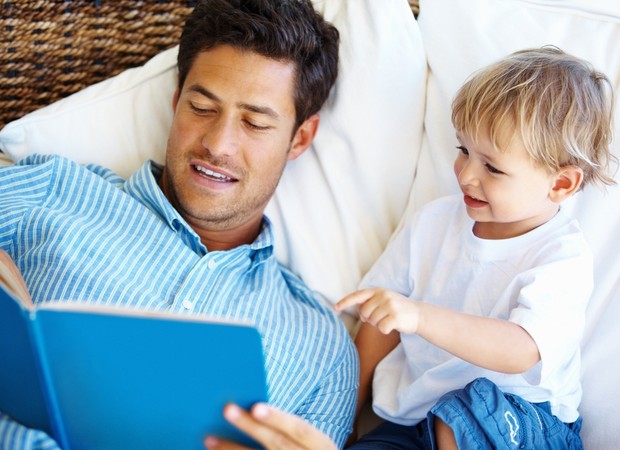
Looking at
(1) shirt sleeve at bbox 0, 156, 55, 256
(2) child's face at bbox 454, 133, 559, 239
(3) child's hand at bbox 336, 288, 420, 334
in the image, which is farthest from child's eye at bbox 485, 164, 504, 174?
(1) shirt sleeve at bbox 0, 156, 55, 256

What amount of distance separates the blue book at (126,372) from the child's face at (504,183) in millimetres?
492

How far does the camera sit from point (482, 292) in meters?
1.12

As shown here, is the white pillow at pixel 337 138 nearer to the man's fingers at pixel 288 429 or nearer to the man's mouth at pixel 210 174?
the man's mouth at pixel 210 174

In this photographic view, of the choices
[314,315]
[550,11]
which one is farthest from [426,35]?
[314,315]

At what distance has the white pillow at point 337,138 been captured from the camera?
132cm

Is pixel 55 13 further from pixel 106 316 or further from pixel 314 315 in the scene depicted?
pixel 106 316

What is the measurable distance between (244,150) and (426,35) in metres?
0.43

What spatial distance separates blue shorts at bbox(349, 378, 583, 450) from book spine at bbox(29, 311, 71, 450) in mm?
530

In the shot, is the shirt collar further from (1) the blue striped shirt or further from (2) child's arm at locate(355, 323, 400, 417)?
(2) child's arm at locate(355, 323, 400, 417)

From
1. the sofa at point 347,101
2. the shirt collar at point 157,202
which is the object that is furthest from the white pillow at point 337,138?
the shirt collar at point 157,202

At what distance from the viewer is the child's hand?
0.93 m

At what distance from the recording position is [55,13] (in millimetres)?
1387

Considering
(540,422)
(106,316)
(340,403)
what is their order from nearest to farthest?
(106,316)
(540,422)
(340,403)

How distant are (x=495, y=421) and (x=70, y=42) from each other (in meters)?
1.08
